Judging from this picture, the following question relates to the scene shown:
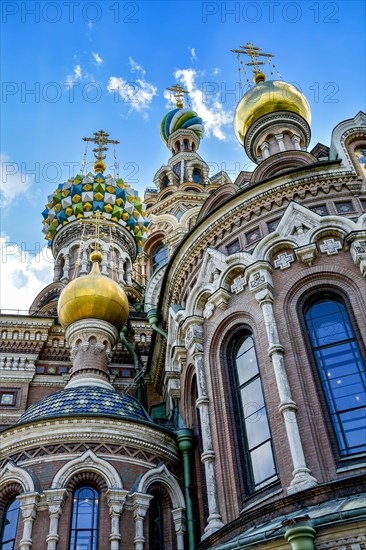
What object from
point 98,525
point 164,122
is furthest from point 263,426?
point 164,122

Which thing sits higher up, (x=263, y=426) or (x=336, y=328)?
(x=336, y=328)

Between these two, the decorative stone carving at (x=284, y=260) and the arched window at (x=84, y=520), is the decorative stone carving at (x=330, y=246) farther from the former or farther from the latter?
the arched window at (x=84, y=520)

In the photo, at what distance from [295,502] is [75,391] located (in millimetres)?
4571

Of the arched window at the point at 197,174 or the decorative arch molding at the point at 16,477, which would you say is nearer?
the decorative arch molding at the point at 16,477

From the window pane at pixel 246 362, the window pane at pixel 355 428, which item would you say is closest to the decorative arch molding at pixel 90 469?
the window pane at pixel 246 362

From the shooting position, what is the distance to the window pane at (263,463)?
25.8ft

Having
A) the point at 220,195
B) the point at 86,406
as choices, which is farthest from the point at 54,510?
the point at 220,195

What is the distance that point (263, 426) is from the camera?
824 centimetres

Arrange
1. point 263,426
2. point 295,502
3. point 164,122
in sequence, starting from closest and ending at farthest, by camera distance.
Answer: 1. point 295,502
2. point 263,426
3. point 164,122

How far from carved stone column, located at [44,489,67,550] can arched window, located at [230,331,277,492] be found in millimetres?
2352

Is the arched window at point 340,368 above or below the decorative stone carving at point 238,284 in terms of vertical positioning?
below

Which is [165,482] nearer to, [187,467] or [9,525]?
[187,467]

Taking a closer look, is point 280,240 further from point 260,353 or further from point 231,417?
point 231,417

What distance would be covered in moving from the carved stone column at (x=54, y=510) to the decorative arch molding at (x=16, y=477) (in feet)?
0.82
